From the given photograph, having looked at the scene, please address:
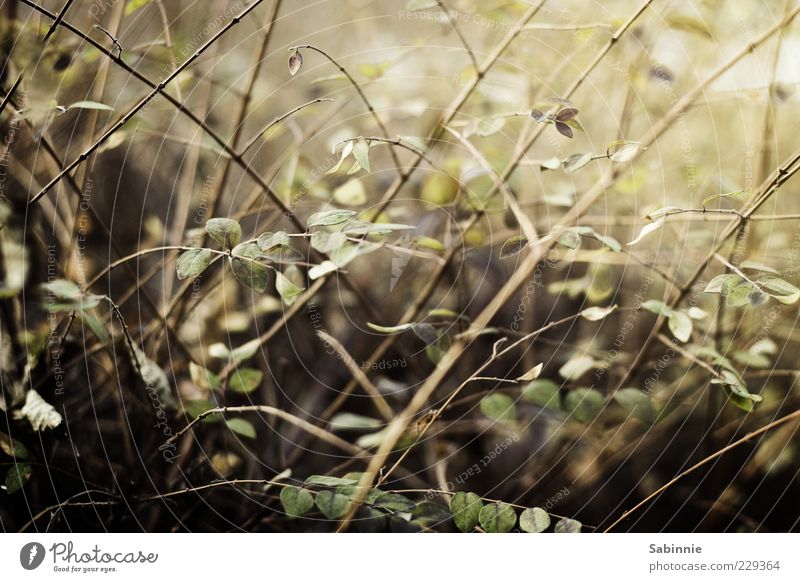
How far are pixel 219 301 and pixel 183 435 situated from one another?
12 centimetres

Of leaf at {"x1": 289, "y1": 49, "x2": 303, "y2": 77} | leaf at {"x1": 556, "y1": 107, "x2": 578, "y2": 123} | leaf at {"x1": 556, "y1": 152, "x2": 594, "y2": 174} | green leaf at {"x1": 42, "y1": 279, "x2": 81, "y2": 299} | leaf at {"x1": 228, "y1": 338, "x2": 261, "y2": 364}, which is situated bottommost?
leaf at {"x1": 228, "y1": 338, "x2": 261, "y2": 364}

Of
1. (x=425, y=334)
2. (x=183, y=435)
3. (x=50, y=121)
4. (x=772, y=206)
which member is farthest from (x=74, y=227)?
(x=772, y=206)

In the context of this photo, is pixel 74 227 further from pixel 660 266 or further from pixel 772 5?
pixel 772 5

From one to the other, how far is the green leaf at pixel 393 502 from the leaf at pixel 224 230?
23 cm

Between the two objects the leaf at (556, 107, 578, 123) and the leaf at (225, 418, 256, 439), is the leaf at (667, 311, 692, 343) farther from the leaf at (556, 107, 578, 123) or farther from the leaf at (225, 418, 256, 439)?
the leaf at (225, 418, 256, 439)

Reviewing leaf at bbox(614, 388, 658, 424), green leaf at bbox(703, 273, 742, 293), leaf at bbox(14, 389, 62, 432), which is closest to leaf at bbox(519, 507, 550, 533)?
leaf at bbox(614, 388, 658, 424)

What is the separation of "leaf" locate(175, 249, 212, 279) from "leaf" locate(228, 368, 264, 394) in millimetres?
111

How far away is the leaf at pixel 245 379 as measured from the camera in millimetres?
490

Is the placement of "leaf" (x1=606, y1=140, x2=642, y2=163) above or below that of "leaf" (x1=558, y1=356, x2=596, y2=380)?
above

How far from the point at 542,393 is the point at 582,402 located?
0.03m

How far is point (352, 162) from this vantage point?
0.52 meters

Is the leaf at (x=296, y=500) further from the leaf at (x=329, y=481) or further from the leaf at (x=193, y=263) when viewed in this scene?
the leaf at (x=193, y=263)
